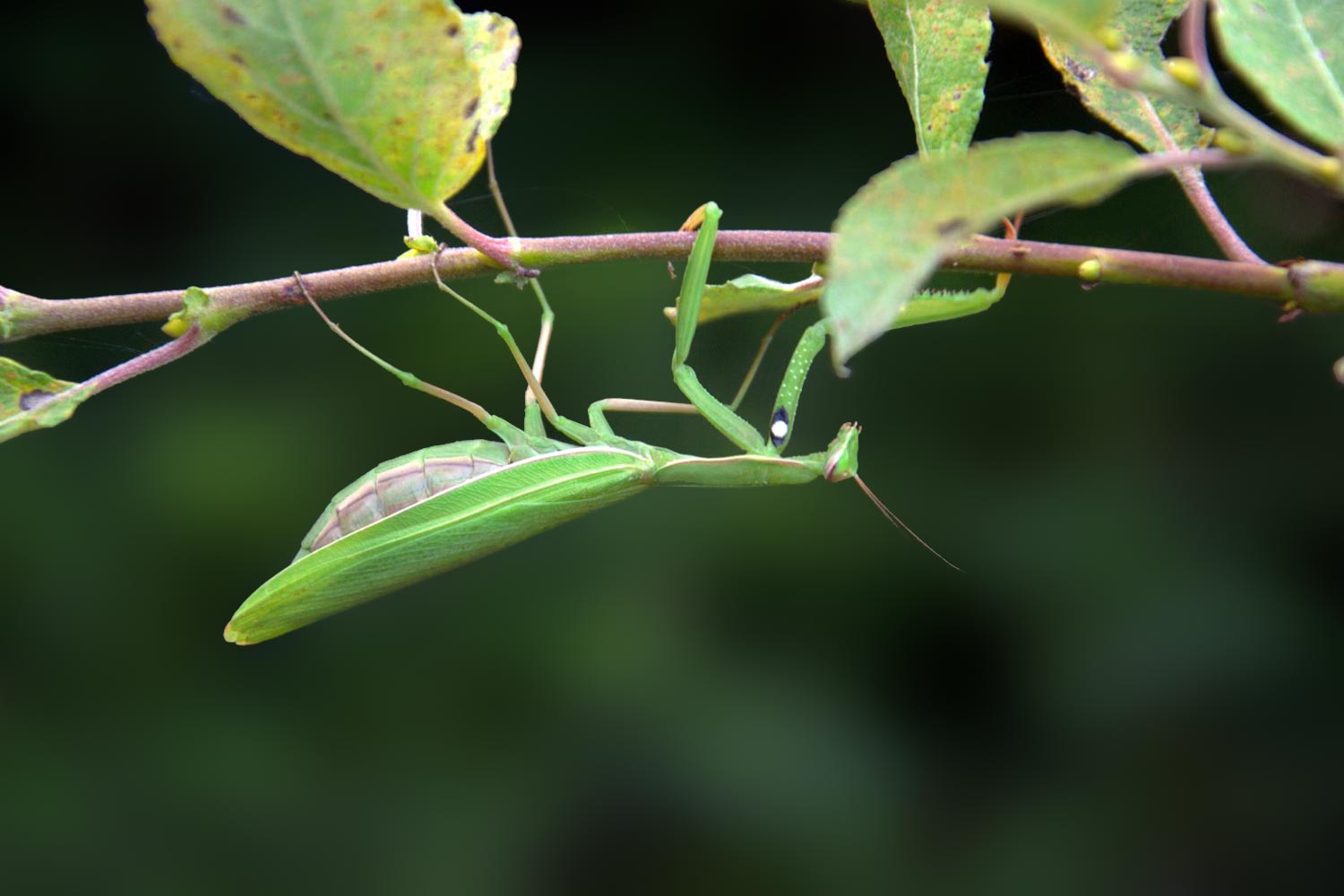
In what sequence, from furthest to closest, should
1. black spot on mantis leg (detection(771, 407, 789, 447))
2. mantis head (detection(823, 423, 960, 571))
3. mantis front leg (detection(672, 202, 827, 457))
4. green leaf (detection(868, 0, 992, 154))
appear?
mantis head (detection(823, 423, 960, 571)), black spot on mantis leg (detection(771, 407, 789, 447)), mantis front leg (detection(672, 202, 827, 457)), green leaf (detection(868, 0, 992, 154))

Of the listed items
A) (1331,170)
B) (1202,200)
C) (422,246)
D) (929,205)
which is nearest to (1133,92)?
(1202,200)

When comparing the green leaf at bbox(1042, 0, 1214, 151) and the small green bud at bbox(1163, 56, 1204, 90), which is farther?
the green leaf at bbox(1042, 0, 1214, 151)

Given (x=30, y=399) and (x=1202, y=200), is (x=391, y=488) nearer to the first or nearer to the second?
(x=30, y=399)

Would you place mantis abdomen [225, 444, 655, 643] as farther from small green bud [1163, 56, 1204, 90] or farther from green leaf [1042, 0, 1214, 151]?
small green bud [1163, 56, 1204, 90]

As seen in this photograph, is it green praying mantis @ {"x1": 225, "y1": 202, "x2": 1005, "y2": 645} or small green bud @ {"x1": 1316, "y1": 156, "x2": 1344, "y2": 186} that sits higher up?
small green bud @ {"x1": 1316, "y1": 156, "x2": 1344, "y2": 186}

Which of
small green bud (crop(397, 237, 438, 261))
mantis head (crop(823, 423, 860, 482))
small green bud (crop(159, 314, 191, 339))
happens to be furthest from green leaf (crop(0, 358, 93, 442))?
mantis head (crop(823, 423, 860, 482))

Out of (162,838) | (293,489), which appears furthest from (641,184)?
(162,838)
